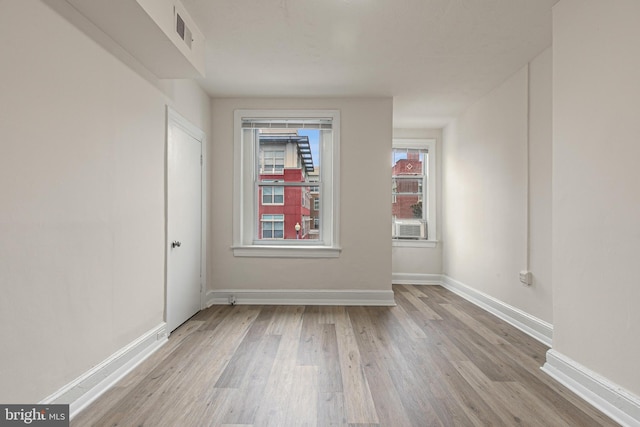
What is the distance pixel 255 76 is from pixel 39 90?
7.10ft

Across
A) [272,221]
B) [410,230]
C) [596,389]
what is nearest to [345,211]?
[272,221]

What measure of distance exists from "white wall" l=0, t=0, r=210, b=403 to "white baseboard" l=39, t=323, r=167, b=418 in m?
0.05

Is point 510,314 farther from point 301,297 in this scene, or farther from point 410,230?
point 301,297

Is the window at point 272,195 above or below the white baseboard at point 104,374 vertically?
above

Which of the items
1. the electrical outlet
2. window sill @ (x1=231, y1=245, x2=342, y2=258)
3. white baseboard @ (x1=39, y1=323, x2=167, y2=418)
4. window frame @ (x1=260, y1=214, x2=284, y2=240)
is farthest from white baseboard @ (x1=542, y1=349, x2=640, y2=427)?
window frame @ (x1=260, y1=214, x2=284, y2=240)

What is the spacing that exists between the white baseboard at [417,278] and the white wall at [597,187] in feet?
9.95

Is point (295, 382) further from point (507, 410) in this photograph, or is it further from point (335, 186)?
point (335, 186)

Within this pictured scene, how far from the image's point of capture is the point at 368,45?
2.77 meters

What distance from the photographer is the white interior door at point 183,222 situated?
2.96 m

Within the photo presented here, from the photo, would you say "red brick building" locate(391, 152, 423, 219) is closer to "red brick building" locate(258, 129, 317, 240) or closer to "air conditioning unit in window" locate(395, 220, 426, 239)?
"air conditioning unit in window" locate(395, 220, 426, 239)

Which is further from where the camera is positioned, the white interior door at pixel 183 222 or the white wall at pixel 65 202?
the white interior door at pixel 183 222

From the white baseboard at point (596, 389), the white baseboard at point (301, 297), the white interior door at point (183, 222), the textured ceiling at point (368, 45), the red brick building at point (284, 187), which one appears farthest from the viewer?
the red brick building at point (284, 187)

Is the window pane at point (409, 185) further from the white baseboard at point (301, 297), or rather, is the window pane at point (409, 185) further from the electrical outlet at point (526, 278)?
the electrical outlet at point (526, 278)

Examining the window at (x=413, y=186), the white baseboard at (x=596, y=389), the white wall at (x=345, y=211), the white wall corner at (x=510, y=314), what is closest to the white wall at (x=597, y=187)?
the white baseboard at (x=596, y=389)
